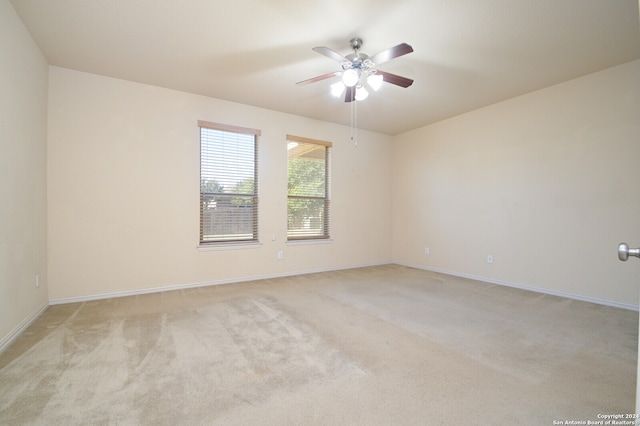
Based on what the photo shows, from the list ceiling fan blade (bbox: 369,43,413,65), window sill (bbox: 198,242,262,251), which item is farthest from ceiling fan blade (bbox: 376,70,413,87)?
window sill (bbox: 198,242,262,251)

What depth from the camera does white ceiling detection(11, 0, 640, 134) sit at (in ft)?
7.84

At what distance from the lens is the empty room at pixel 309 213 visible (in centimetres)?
184

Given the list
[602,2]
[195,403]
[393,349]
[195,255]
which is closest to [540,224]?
[602,2]

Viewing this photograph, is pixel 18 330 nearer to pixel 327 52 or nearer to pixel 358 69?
pixel 327 52

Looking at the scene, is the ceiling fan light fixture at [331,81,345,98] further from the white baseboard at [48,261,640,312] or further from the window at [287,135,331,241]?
the white baseboard at [48,261,640,312]

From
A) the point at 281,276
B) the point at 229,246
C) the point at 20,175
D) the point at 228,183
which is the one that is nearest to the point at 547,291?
the point at 281,276

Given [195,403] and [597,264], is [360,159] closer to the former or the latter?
[597,264]

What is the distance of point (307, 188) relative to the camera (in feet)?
17.1

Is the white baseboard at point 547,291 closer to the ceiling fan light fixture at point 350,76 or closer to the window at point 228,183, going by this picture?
the window at point 228,183

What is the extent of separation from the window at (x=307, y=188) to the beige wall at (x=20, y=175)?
3.08m

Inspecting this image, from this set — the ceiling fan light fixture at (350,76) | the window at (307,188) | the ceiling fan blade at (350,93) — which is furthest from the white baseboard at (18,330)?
the ceiling fan blade at (350,93)

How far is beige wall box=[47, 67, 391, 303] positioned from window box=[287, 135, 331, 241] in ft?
0.62

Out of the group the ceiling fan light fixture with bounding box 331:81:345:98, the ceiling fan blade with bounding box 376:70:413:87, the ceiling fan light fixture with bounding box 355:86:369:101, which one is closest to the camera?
the ceiling fan blade with bounding box 376:70:413:87

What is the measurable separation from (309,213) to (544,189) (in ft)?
11.5
